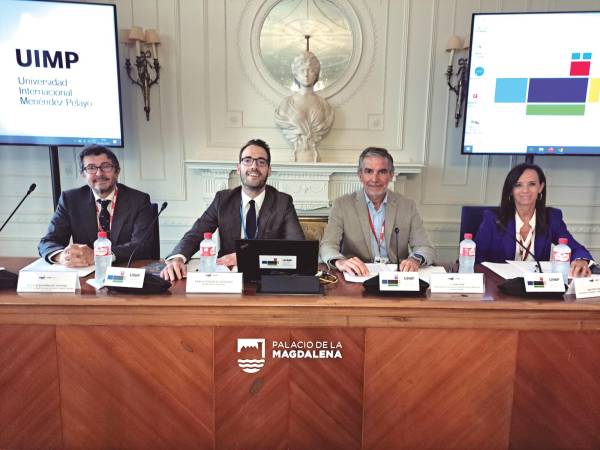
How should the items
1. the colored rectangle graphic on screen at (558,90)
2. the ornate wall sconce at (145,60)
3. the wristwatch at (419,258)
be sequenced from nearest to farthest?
1. the wristwatch at (419,258)
2. the colored rectangle graphic on screen at (558,90)
3. the ornate wall sconce at (145,60)

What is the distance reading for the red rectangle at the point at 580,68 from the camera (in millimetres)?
2824

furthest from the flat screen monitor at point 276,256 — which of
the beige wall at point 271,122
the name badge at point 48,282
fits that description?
the beige wall at point 271,122

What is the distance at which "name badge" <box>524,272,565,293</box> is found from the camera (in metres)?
1.39

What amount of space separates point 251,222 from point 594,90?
97.1 inches

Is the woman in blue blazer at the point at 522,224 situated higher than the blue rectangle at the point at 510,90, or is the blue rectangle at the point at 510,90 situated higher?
the blue rectangle at the point at 510,90

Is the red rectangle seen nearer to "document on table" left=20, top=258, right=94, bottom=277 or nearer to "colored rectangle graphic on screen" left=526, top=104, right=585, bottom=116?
"colored rectangle graphic on screen" left=526, top=104, right=585, bottom=116

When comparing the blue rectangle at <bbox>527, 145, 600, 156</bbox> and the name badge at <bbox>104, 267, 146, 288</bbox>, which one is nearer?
the name badge at <bbox>104, 267, 146, 288</bbox>

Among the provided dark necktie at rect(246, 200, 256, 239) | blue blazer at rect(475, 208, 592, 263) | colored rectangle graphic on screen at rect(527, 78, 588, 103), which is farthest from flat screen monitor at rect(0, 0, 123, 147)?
colored rectangle graphic on screen at rect(527, 78, 588, 103)

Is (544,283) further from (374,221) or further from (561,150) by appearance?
(561,150)

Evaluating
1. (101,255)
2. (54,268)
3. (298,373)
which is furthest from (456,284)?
(54,268)

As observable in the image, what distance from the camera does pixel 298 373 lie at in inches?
54.1

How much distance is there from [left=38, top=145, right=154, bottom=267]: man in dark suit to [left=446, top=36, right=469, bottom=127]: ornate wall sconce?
2270 mm

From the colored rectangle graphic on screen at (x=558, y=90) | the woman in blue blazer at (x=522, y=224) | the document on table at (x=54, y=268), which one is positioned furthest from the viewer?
the colored rectangle graphic on screen at (x=558, y=90)

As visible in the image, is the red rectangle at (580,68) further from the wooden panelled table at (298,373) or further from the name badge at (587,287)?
the wooden panelled table at (298,373)
